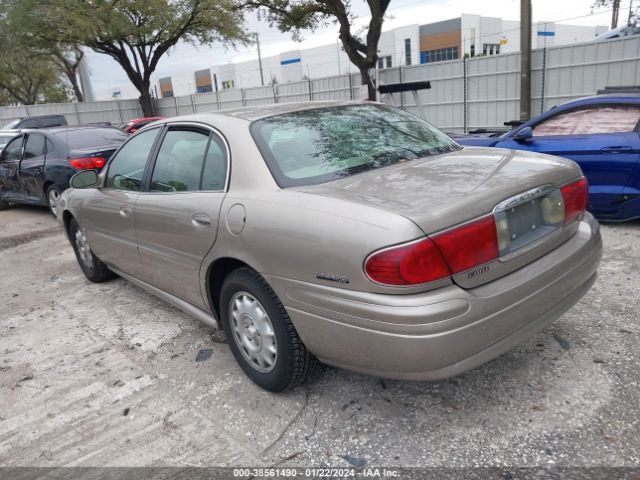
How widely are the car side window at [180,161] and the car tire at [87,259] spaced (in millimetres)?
1758

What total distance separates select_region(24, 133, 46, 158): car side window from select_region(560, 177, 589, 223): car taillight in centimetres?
804

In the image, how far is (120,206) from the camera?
388 centimetres

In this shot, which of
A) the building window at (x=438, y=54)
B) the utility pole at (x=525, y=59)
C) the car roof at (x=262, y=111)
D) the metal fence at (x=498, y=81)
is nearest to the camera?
the car roof at (x=262, y=111)

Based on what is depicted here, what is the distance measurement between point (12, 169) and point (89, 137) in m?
1.79

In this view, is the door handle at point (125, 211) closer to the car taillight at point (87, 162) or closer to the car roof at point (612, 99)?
the car taillight at point (87, 162)

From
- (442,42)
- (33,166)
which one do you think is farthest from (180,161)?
(442,42)

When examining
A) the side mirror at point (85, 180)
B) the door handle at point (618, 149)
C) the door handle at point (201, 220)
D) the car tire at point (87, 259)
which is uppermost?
the side mirror at point (85, 180)

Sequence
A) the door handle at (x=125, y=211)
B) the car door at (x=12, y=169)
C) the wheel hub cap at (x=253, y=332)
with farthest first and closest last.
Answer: the car door at (x=12, y=169) < the door handle at (x=125, y=211) < the wheel hub cap at (x=253, y=332)

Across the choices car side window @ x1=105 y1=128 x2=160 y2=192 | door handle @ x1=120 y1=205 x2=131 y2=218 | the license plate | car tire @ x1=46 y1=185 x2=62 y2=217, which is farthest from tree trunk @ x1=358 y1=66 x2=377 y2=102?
the license plate


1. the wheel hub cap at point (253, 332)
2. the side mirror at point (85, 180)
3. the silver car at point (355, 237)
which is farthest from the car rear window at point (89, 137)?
the wheel hub cap at point (253, 332)

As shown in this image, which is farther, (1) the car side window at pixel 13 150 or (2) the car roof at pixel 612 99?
(1) the car side window at pixel 13 150

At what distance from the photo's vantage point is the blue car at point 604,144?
5270 millimetres

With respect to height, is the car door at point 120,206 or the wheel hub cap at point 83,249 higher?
the car door at point 120,206

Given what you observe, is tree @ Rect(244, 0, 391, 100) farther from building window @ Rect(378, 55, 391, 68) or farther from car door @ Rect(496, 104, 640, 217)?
building window @ Rect(378, 55, 391, 68)
